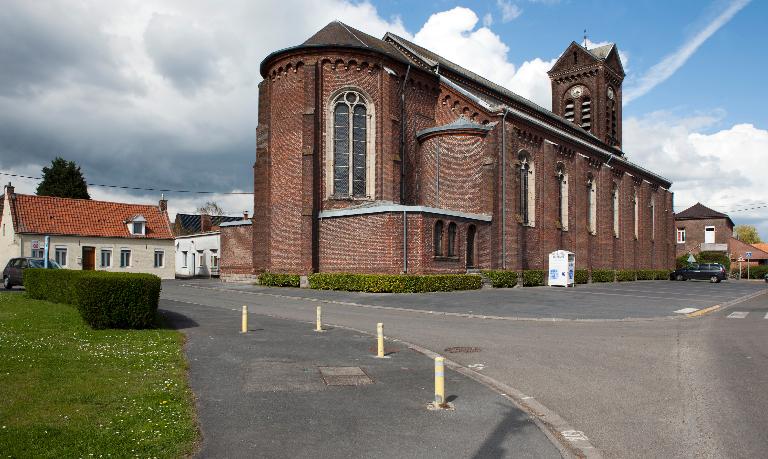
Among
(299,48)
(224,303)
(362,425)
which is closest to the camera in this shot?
(362,425)

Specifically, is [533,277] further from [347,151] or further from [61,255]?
[61,255]

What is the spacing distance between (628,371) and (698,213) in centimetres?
8193

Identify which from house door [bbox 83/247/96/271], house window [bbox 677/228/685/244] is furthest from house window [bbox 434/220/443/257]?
house window [bbox 677/228/685/244]

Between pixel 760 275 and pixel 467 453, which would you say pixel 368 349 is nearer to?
pixel 467 453

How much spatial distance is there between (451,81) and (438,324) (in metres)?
24.1

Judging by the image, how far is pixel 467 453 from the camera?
532cm

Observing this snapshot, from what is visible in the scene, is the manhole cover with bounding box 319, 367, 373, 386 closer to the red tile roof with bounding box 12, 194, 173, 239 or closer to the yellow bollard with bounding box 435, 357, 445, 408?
the yellow bollard with bounding box 435, 357, 445, 408

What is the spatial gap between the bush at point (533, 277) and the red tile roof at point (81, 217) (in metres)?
28.0

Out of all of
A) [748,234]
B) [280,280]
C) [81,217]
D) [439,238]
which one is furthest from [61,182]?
[748,234]

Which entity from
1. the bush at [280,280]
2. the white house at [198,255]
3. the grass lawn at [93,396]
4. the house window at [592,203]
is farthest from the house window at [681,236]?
the grass lawn at [93,396]

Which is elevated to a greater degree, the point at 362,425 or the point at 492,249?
the point at 492,249

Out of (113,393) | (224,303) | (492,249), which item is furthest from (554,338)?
(492,249)

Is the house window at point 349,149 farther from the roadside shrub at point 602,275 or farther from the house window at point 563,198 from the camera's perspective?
the roadside shrub at point 602,275

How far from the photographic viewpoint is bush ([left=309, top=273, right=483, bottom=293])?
25.2 m
